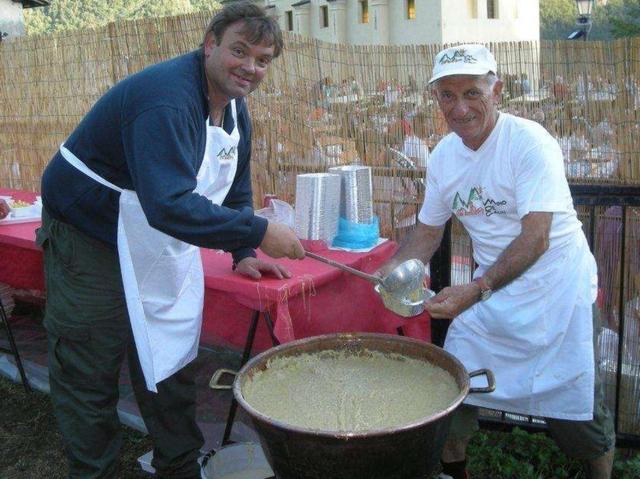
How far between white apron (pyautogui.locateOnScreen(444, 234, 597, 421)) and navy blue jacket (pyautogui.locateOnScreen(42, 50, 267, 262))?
0.89m

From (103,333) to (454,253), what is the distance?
1.81 meters

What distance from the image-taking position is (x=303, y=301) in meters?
2.37

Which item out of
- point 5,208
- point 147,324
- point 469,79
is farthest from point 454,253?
point 5,208

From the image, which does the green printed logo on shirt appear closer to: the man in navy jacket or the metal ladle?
the metal ladle

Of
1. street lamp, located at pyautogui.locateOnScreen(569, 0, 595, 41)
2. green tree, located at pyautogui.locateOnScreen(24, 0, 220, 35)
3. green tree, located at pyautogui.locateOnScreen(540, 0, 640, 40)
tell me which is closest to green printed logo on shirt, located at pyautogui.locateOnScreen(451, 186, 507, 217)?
street lamp, located at pyautogui.locateOnScreen(569, 0, 595, 41)

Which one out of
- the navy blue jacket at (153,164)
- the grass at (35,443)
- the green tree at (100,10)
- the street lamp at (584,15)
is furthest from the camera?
the green tree at (100,10)

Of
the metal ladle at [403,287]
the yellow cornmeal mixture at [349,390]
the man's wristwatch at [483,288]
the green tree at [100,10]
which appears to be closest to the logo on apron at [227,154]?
the metal ladle at [403,287]

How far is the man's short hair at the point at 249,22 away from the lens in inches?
Result: 78.9

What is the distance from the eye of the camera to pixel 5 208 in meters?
3.36

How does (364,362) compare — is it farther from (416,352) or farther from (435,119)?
(435,119)

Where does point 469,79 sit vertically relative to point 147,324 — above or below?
above

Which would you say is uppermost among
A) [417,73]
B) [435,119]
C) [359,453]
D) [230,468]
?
[417,73]

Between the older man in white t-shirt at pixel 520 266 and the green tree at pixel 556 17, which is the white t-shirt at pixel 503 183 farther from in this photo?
the green tree at pixel 556 17

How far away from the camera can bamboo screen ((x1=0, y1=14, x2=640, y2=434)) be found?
3236 mm
